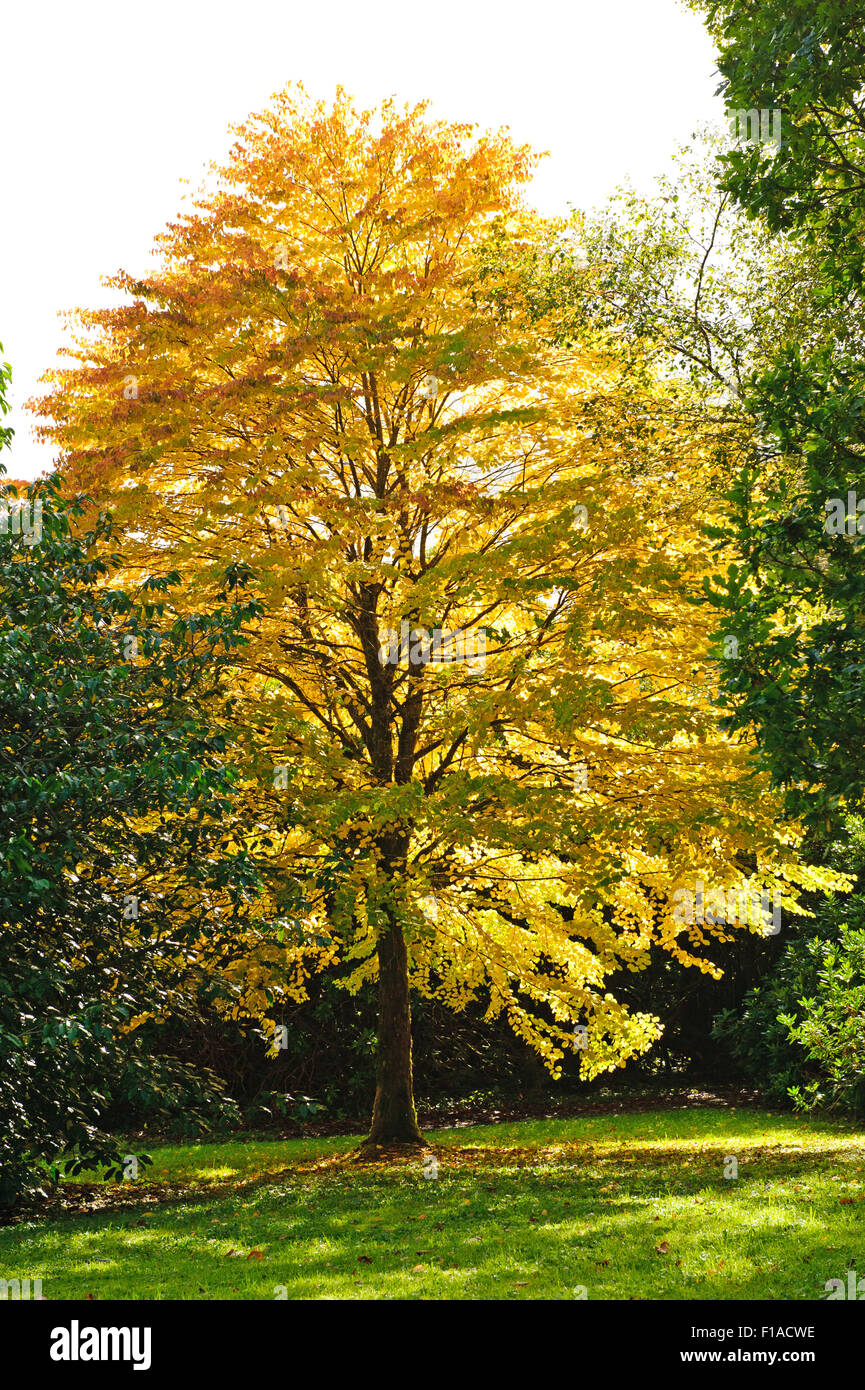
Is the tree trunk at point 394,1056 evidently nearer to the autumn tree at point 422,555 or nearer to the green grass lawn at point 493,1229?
the autumn tree at point 422,555

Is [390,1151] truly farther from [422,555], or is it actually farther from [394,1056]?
[422,555]

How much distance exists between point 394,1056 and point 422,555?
512 cm

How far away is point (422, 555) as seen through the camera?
428 inches

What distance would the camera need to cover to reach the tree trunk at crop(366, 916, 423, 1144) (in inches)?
435

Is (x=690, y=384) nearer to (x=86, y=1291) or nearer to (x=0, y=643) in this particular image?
(x=0, y=643)

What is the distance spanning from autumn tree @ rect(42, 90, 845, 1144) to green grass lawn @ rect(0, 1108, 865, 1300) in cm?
155

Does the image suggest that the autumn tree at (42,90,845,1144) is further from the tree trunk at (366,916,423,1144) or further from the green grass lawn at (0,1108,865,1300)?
the green grass lawn at (0,1108,865,1300)

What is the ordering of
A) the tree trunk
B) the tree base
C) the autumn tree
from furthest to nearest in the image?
1. the tree trunk
2. the tree base
3. the autumn tree

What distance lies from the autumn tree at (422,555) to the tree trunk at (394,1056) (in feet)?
0.10

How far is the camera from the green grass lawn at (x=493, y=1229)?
5578 mm

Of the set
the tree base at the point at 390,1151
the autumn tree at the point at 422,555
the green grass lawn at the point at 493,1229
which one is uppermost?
the autumn tree at the point at 422,555

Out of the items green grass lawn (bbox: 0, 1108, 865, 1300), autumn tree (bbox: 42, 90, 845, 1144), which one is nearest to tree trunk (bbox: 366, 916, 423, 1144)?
autumn tree (bbox: 42, 90, 845, 1144)

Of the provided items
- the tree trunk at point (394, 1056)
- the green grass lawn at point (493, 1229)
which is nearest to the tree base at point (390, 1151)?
the tree trunk at point (394, 1056)

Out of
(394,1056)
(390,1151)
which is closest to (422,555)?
(394,1056)
